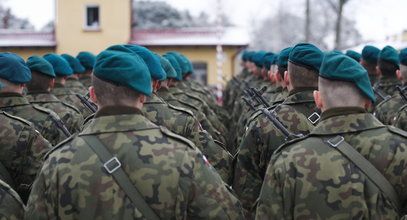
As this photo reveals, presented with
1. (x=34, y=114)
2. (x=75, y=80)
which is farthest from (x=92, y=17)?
→ (x=34, y=114)

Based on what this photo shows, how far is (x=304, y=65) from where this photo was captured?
4023mm

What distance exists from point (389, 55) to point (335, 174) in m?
4.21

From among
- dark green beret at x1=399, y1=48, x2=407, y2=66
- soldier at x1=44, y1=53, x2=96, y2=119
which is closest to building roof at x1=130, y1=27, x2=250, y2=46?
soldier at x1=44, y1=53, x2=96, y2=119

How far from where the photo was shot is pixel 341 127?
2936mm

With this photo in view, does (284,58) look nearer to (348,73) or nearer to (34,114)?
(348,73)

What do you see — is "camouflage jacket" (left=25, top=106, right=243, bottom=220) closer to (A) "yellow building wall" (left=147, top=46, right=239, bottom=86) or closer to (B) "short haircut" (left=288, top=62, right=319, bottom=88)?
(B) "short haircut" (left=288, top=62, right=319, bottom=88)

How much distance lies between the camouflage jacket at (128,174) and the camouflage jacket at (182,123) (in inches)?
61.2

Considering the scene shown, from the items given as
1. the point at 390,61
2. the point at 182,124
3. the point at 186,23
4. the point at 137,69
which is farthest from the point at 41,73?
the point at 186,23

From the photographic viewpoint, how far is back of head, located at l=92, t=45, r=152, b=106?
2.74 m

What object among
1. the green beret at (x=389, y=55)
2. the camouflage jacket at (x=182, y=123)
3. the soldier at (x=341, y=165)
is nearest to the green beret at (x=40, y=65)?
the camouflage jacket at (x=182, y=123)

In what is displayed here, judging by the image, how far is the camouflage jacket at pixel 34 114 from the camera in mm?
4492

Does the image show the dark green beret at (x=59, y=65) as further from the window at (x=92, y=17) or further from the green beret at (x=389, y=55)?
the window at (x=92, y=17)

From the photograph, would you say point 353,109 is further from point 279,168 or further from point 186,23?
point 186,23

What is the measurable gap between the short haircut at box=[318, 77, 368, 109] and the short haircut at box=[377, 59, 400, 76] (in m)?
3.99
